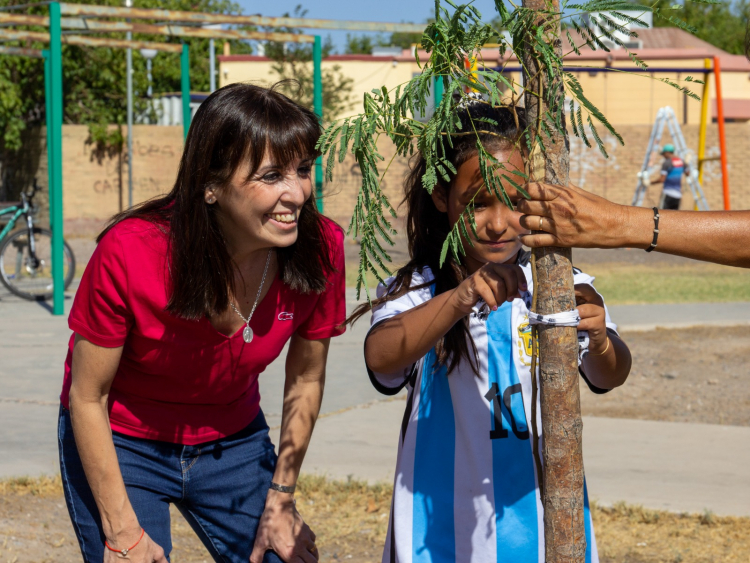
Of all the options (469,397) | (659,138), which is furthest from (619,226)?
(659,138)

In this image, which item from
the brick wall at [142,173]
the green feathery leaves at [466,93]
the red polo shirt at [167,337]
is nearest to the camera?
the green feathery leaves at [466,93]

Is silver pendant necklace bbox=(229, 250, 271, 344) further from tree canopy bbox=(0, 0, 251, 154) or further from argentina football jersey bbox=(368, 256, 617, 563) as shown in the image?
tree canopy bbox=(0, 0, 251, 154)

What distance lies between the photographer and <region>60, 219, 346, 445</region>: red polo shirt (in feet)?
6.82

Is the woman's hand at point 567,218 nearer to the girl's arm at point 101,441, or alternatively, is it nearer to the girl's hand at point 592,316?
the girl's hand at point 592,316

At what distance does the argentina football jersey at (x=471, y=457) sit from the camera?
6.69 ft

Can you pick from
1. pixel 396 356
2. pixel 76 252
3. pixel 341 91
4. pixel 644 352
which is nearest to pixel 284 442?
pixel 396 356

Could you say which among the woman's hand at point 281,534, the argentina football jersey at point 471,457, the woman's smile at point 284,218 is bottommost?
the woman's hand at point 281,534

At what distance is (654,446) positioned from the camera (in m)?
4.93

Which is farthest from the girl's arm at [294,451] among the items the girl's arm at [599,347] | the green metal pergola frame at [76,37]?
the green metal pergola frame at [76,37]

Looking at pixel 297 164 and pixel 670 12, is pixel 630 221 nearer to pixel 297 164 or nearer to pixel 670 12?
pixel 670 12

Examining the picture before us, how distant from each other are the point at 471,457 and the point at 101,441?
2.90ft

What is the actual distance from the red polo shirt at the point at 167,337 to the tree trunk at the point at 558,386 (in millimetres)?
934

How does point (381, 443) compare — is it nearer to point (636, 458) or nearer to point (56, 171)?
point (636, 458)

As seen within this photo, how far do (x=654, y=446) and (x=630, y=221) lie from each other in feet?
12.1
